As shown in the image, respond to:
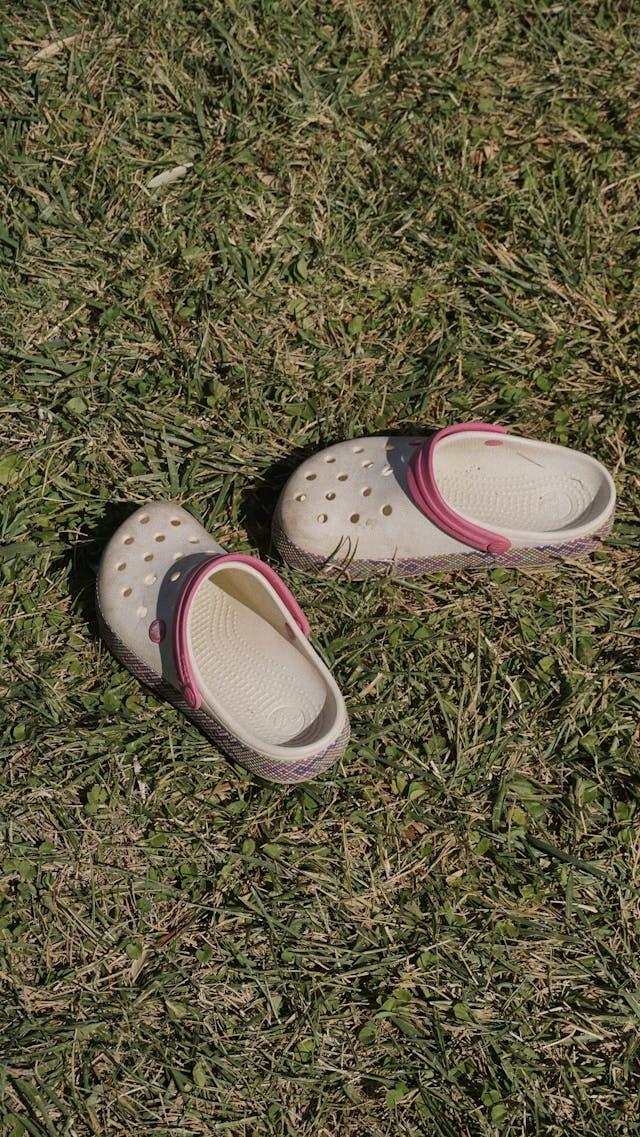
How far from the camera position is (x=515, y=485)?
2.92 m

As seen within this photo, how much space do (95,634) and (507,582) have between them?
3.62ft

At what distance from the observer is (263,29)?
10.9ft

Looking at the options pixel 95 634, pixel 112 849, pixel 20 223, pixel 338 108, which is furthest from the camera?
pixel 338 108

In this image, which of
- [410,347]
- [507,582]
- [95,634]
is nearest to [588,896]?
[507,582]

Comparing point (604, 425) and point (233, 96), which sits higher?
point (233, 96)

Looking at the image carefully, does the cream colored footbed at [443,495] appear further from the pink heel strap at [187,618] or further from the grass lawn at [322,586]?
the pink heel strap at [187,618]

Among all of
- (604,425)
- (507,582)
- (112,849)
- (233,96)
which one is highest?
(233,96)

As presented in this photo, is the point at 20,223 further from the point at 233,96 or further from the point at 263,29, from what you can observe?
the point at 263,29

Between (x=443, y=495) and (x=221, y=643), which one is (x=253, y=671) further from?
(x=443, y=495)

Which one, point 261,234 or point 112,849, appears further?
point 261,234

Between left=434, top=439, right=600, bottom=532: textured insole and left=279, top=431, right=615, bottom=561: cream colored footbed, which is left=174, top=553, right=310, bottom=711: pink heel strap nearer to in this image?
left=279, top=431, right=615, bottom=561: cream colored footbed

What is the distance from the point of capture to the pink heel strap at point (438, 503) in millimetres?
2676

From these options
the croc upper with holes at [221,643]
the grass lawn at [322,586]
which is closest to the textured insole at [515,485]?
the grass lawn at [322,586]

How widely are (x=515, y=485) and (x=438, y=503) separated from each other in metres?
0.34
